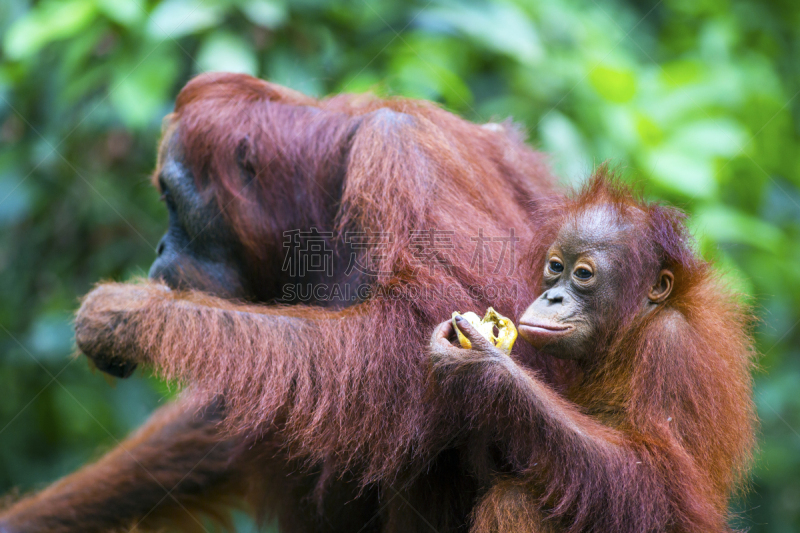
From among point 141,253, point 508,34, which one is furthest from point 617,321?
point 141,253

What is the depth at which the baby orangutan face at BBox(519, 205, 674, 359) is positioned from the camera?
5.38 feet

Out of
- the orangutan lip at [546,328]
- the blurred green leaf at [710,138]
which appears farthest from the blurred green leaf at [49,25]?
the blurred green leaf at [710,138]

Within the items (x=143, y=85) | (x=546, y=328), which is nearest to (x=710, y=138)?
(x=546, y=328)

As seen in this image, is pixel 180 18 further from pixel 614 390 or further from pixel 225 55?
pixel 614 390

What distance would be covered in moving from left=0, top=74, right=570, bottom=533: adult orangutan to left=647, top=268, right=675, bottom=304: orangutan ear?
1.02 ft

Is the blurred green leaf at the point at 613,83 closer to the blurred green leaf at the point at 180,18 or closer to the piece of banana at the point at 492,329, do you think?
the blurred green leaf at the point at 180,18

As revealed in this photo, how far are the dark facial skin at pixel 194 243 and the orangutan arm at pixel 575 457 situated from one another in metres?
0.83

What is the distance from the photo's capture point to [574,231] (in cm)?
172

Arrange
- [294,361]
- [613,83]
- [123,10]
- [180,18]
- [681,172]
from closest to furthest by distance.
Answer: [294,361] < [180,18] < [123,10] < [681,172] < [613,83]

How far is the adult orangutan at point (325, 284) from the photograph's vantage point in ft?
5.63

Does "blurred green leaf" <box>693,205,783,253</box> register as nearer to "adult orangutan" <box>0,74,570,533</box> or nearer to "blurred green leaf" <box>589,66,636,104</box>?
"blurred green leaf" <box>589,66,636,104</box>

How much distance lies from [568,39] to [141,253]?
7.38ft

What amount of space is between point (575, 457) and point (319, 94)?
1987 mm

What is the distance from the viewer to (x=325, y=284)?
6.77 ft
